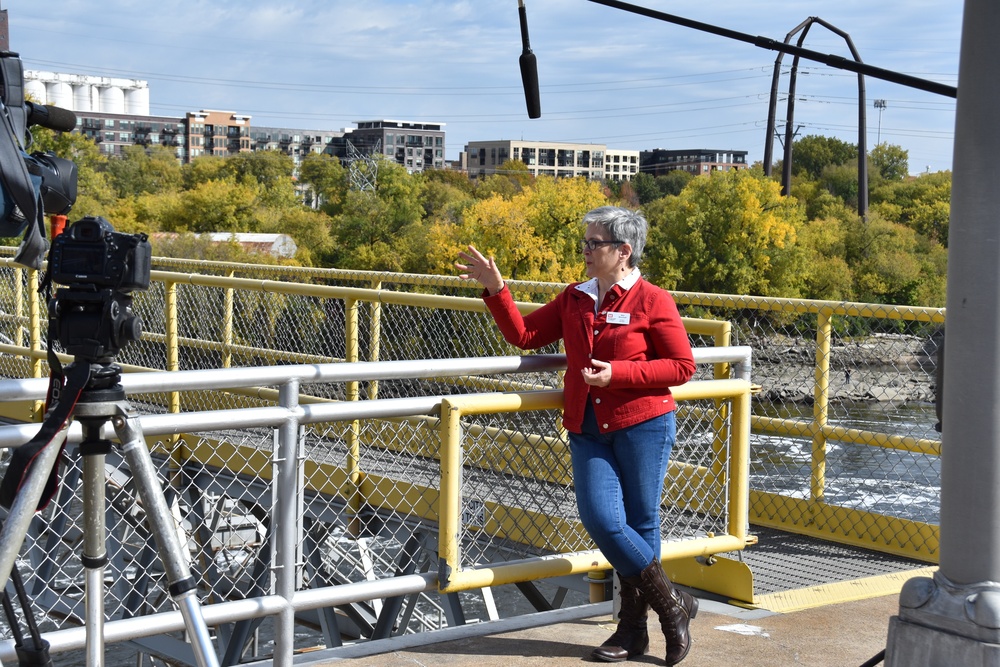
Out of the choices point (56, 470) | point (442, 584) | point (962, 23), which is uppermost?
point (962, 23)

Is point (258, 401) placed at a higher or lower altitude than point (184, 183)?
lower

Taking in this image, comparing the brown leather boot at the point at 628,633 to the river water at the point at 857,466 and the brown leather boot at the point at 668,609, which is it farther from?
the river water at the point at 857,466

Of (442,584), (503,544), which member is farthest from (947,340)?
(503,544)

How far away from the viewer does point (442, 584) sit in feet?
14.6

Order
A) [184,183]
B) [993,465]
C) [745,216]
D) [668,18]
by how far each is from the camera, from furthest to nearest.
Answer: [184,183]
[745,216]
[668,18]
[993,465]

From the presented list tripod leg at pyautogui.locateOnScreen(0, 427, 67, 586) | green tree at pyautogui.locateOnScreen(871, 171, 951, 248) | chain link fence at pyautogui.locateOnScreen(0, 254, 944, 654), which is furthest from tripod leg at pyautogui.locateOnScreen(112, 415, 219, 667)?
green tree at pyautogui.locateOnScreen(871, 171, 951, 248)

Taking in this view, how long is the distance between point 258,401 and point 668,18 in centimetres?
586

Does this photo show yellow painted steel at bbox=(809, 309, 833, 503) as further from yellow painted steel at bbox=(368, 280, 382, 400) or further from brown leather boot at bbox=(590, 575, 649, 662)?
yellow painted steel at bbox=(368, 280, 382, 400)

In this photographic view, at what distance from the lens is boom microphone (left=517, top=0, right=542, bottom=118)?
4652mm

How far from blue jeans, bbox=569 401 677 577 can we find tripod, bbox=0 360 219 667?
5.63 feet

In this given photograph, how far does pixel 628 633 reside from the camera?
451 cm

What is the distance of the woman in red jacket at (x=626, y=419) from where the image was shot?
4.36 metres

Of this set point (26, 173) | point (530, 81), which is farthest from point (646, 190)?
point (26, 173)

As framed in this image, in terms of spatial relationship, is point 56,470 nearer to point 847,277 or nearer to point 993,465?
point 993,465
